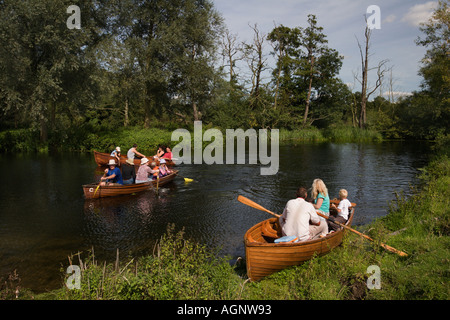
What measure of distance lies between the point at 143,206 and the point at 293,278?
25.2 feet

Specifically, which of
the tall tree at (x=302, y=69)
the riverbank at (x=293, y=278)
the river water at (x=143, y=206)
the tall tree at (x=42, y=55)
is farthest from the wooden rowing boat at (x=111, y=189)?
the tall tree at (x=302, y=69)

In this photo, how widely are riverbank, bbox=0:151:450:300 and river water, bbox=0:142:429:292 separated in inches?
33.9

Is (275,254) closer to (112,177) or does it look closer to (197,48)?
(112,177)

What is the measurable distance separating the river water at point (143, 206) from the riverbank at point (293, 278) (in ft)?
2.83

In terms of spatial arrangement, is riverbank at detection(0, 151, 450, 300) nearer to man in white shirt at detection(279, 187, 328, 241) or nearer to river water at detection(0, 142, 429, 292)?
man in white shirt at detection(279, 187, 328, 241)

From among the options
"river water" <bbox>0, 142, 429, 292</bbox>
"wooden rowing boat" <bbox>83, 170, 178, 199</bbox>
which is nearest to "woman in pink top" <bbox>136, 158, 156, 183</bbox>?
"wooden rowing boat" <bbox>83, 170, 178, 199</bbox>

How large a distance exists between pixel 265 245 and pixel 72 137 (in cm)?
2799

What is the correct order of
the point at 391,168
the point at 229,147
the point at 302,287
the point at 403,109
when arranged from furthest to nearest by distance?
1. the point at 403,109
2. the point at 229,147
3. the point at 391,168
4. the point at 302,287

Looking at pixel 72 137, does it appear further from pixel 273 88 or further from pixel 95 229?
pixel 273 88

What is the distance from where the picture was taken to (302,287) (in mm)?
5926

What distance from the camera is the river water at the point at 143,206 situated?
856cm

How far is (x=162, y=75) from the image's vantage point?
3073 centimetres

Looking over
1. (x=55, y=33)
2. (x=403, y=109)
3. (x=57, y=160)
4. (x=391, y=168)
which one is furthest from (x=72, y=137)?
(x=403, y=109)

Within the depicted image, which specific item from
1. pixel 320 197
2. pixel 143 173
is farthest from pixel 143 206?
pixel 320 197
